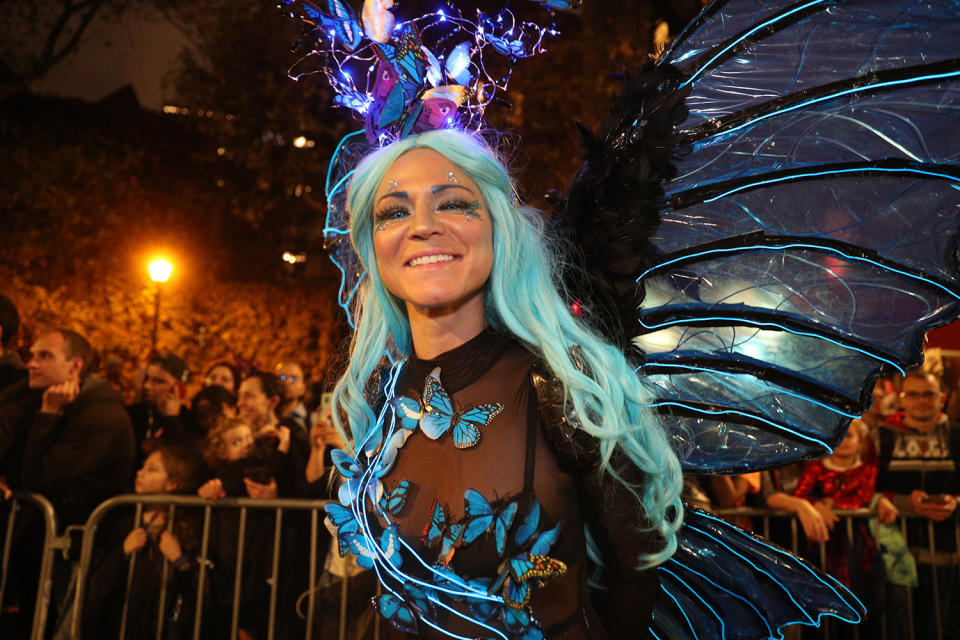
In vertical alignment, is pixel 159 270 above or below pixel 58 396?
above

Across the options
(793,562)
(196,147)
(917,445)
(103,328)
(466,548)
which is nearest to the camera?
(466,548)

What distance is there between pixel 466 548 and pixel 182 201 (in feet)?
60.3

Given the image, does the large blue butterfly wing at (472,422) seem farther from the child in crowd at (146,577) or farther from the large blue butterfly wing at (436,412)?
the child in crowd at (146,577)

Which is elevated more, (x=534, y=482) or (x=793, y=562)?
(x=534, y=482)

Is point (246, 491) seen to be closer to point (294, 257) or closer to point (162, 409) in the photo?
point (162, 409)

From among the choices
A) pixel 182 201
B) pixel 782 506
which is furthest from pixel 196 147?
pixel 782 506

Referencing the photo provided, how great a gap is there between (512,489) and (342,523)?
1.65ft

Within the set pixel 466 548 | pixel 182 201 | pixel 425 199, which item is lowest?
pixel 466 548

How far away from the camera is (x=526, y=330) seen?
209 cm

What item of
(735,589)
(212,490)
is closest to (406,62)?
(735,589)

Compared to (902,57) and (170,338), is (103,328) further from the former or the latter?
(902,57)

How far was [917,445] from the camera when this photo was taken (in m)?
5.00

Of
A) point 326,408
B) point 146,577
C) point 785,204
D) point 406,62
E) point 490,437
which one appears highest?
point 406,62

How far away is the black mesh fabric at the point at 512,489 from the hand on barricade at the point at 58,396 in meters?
3.62
